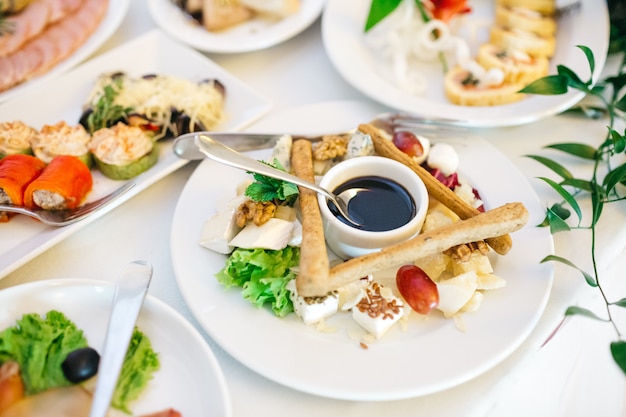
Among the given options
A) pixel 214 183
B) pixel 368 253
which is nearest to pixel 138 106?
pixel 214 183

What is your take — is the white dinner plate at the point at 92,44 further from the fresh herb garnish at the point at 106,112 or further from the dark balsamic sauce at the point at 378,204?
the dark balsamic sauce at the point at 378,204

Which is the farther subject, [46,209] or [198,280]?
[46,209]

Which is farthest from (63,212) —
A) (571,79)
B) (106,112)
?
(571,79)

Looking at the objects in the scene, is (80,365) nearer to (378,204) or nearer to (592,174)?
(378,204)

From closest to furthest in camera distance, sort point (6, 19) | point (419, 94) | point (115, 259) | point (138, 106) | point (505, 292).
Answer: point (505, 292), point (115, 259), point (138, 106), point (419, 94), point (6, 19)

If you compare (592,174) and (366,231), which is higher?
(366,231)

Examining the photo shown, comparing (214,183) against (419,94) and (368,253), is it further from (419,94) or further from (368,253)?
(419,94)

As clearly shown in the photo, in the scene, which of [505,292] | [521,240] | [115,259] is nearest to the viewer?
[505,292]
